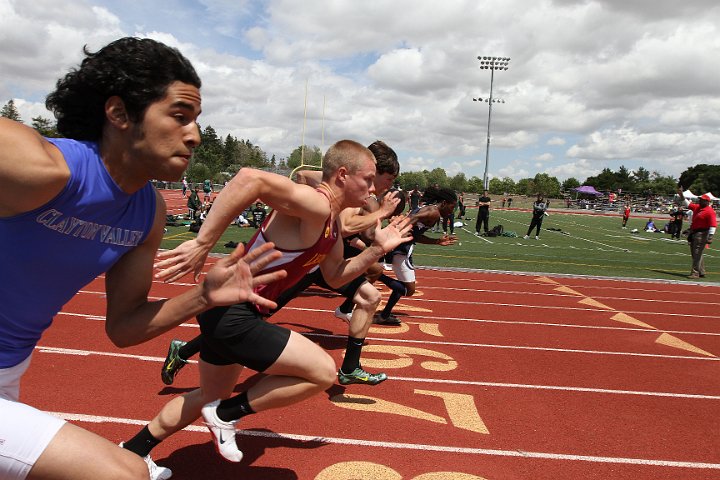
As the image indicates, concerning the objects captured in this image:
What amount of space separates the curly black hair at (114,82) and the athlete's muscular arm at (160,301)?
1.18 ft

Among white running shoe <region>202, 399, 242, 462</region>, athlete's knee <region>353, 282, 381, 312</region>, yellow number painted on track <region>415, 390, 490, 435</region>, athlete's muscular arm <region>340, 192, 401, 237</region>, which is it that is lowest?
yellow number painted on track <region>415, 390, 490, 435</region>

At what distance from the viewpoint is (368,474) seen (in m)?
3.03

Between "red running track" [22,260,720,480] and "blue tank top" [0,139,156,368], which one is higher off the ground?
"blue tank top" [0,139,156,368]

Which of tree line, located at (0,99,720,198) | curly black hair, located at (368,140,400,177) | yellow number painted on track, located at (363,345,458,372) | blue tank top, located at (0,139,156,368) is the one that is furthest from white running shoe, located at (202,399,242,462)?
tree line, located at (0,99,720,198)

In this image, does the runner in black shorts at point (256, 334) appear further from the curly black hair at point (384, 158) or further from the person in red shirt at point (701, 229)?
the person in red shirt at point (701, 229)

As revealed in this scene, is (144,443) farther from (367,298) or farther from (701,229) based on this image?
(701,229)

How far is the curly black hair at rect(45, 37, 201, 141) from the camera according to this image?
5.26 ft

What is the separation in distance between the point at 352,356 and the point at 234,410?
2.00 meters

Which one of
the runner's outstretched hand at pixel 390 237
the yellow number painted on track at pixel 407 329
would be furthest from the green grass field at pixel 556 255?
the runner's outstretched hand at pixel 390 237

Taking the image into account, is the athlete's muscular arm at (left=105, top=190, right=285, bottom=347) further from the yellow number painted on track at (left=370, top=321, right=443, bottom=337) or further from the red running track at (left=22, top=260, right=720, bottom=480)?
the yellow number painted on track at (left=370, top=321, right=443, bottom=337)

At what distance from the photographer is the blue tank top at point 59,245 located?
145cm

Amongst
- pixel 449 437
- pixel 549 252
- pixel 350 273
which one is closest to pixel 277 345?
pixel 350 273

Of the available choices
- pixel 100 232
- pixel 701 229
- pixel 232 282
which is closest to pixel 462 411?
pixel 232 282

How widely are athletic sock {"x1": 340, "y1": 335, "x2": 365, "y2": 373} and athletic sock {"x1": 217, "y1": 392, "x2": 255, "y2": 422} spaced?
1.94 meters
